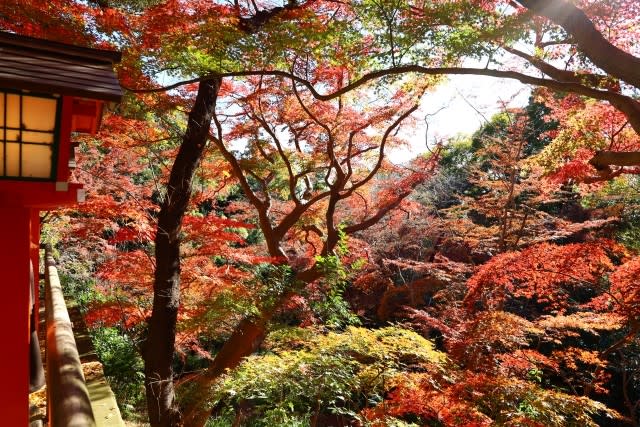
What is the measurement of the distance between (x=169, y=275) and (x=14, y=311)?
9.55 feet

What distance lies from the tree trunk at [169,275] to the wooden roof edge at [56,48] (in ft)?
9.51

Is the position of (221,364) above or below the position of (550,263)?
below

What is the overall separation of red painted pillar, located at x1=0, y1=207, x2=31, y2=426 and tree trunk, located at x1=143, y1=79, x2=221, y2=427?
251cm

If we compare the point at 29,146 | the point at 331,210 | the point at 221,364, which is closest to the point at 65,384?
the point at 29,146

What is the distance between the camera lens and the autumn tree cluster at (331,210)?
4566 mm

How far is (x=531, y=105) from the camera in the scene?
15.4 m

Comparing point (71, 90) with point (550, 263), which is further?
point (550, 263)

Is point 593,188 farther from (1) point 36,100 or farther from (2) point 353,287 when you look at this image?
(1) point 36,100

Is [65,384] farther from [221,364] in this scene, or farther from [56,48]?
[221,364]

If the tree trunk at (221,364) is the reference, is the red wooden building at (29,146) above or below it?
above

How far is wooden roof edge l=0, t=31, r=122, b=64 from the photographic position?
2.77 m

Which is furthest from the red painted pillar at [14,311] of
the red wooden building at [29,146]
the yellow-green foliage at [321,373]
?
the yellow-green foliage at [321,373]

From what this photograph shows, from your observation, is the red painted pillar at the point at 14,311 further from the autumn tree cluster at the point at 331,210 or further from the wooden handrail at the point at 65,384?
the autumn tree cluster at the point at 331,210

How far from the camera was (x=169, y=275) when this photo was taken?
580 cm
